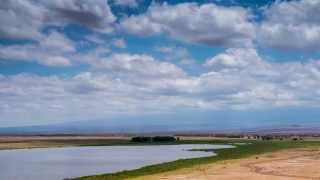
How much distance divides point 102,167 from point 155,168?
1068 cm

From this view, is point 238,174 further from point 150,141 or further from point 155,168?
point 150,141

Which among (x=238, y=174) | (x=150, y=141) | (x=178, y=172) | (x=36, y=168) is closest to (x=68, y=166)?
(x=36, y=168)

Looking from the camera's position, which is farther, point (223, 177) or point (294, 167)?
point (294, 167)

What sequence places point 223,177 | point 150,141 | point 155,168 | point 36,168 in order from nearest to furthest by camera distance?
point 223,177, point 155,168, point 36,168, point 150,141

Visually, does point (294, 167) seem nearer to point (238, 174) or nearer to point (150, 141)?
point (238, 174)

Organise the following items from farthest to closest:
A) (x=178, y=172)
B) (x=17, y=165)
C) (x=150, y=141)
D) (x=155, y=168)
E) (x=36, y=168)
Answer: (x=150, y=141)
(x=17, y=165)
(x=36, y=168)
(x=155, y=168)
(x=178, y=172)

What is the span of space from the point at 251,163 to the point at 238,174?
1200 centimetres

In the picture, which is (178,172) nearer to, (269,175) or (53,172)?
(269,175)

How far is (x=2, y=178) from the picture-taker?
5488cm

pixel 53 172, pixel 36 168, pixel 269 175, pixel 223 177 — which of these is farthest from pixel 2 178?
pixel 269 175

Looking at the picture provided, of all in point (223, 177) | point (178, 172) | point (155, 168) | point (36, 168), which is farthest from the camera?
point (36, 168)

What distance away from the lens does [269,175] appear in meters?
48.2

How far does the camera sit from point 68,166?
69062mm

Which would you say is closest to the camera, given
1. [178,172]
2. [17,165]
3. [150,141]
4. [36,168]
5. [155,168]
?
[178,172]
